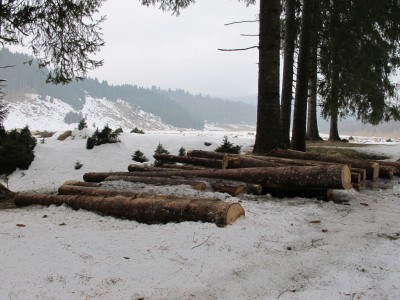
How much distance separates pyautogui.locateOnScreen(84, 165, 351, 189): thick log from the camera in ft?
16.2

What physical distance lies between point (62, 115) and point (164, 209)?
158 metres

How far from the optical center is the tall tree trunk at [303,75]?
32.7 ft

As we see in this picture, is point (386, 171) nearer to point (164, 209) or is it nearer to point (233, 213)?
point (233, 213)

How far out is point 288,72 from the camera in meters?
11.7

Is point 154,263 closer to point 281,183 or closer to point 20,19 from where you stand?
point 281,183

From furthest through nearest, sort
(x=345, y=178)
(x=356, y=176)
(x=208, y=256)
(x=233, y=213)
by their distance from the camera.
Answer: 1. (x=356, y=176)
2. (x=345, y=178)
3. (x=233, y=213)
4. (x=208, y=256)

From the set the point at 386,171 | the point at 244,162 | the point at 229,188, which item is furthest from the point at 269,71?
the point at 229,188

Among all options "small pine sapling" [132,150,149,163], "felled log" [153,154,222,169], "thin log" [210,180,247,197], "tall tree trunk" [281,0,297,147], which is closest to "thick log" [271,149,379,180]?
"felled log" [153,154,222,169]

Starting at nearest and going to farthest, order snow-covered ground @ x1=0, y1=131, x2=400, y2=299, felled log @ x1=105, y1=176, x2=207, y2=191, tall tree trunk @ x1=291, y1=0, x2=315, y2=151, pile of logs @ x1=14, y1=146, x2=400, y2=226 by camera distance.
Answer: snow-covered ground @ x1=0, y1=131, x2=400, y2=299
pile of logs @ x1=14, y1=146, x2=400, y2=226
felled log @ x1=105, y1=176, x2=207, y2=191
tall tree trunk @ x1=291, y1=0, x2=315, y2=151

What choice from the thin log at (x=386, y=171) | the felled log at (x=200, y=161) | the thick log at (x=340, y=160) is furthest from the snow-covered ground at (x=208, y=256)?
the felled log at (x=200, y=161)

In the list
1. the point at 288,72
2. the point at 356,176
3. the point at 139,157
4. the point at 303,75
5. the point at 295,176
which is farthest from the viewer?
the point at 139,157

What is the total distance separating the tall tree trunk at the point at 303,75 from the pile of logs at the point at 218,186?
8.08ft

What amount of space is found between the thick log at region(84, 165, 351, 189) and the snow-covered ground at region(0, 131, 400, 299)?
1.34 feet

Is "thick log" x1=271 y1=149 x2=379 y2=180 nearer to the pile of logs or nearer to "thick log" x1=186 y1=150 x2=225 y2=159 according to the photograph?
the pile of logs
